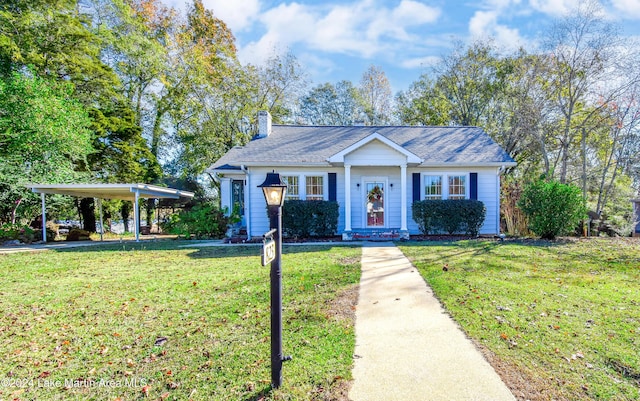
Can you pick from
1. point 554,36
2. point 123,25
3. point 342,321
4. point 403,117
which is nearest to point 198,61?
point 123,25

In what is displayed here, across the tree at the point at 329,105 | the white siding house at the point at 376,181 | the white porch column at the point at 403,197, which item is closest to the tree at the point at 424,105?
the tree at the point at 329,105

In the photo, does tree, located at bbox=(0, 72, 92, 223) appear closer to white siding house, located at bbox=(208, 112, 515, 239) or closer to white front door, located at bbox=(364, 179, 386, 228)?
white siding house, located at bbox=(208, 112, 515, 239)

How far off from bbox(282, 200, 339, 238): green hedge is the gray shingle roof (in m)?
1.60

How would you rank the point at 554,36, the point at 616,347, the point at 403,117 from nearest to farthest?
the point at 616,347 < the point at 554,36 < the point at 403,117

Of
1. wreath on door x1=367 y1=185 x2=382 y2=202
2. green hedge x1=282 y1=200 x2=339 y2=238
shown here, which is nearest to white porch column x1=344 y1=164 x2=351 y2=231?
green hedge x1=282 y1=200 x2=339 y2=238

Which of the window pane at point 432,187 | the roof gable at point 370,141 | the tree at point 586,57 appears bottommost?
the window pane at point 432,187

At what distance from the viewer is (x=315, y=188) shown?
40.0 feet

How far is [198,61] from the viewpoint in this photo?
19859 mm

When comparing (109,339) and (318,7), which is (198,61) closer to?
(318,7)

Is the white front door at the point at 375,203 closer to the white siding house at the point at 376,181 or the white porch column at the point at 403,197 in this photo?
the white siding house at the point at 376,181

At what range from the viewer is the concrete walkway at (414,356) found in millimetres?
2414

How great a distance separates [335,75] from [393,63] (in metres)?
4.90

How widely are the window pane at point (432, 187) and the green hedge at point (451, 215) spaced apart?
2.23 ft

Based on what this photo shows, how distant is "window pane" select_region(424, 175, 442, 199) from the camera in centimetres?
1213
